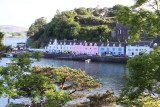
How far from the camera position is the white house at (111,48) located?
77.6 meters

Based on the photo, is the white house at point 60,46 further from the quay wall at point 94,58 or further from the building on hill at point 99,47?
the quay wall at point 94,58

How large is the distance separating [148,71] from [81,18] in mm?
103469

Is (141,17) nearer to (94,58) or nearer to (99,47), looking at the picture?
(94,58)

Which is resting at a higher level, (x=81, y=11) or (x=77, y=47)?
(x=81, y=11)

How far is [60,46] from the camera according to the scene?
91625mm

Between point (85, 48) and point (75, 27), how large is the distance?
50.4 ft

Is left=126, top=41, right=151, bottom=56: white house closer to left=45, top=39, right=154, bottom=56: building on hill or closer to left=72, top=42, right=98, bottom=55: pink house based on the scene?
left=45, top=39, right=154, bottom=56: building on hill

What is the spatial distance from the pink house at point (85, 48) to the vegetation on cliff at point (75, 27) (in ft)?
28.7

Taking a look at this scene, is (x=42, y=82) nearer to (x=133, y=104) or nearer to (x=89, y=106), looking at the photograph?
(x=133, y=104)

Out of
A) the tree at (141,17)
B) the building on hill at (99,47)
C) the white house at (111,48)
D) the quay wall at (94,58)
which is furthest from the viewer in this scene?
the white house at (111,48)

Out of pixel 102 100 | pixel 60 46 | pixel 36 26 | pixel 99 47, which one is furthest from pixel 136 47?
pixel 36 26

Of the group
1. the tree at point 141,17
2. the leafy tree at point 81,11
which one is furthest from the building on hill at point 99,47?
the tree at point 141,17

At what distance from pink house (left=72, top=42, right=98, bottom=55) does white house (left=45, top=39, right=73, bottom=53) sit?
2303 millimetres

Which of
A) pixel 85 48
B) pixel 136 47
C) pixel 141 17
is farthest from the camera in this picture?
pixel 85 48
